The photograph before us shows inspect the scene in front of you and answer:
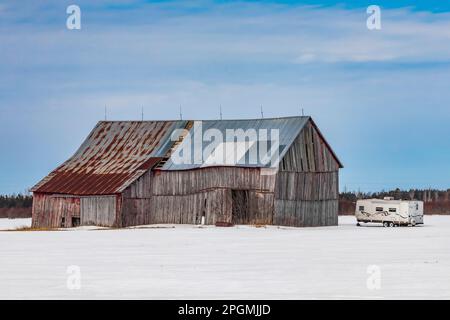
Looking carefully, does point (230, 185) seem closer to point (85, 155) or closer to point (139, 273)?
point (85, 155)

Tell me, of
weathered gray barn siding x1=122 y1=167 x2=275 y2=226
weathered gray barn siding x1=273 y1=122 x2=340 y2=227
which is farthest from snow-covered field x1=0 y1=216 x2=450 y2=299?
weathered gray barn siding x1=273 y1=122 x2=340 y2=227

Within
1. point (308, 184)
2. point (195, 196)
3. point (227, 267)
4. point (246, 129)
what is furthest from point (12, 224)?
point (227, 267)

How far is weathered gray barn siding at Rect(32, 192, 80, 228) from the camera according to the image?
72.4m

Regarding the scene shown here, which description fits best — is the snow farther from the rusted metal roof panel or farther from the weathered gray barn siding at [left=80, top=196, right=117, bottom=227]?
the weathered gray barn siding at [left=80, top=196, right=117, bottom=227]

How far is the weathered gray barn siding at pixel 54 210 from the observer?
72375mm

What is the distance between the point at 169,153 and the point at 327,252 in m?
Answer: 35.0

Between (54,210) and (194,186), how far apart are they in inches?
429

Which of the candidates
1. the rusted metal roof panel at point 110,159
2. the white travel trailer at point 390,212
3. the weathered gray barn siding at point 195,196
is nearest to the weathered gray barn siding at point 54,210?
the rusted metal roof panel at point 110,159

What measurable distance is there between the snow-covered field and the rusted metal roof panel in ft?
62.7

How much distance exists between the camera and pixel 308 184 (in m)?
70.8

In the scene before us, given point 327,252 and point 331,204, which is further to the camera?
point 331,204

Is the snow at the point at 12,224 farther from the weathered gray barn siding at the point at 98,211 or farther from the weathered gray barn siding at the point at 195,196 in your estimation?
the weathered gray barn siding at the point at 195,196

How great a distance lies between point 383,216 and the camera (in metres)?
73.1
